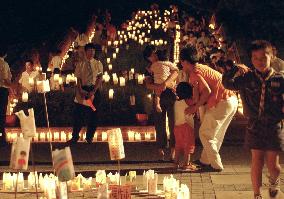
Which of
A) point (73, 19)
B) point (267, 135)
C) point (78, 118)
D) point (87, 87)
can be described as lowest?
point (267, 135)

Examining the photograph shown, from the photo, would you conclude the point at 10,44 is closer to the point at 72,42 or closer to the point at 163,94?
the point at 72,42

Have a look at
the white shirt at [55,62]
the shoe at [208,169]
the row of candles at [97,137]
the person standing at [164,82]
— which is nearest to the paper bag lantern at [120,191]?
the shoe at [208,169]

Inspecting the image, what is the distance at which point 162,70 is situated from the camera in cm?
1113

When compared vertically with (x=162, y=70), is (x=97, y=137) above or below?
below

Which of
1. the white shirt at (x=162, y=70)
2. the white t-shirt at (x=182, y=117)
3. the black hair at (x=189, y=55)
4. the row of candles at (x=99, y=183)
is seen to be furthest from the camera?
the white shirt at (x=162, y=70)

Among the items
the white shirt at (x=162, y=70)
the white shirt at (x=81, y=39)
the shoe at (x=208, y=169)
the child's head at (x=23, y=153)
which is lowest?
the shoe at (x=208, y=169)

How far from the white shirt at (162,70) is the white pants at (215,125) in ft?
3.47

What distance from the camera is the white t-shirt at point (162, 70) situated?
36.5 ft

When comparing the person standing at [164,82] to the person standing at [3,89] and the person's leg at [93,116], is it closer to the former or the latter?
the person's leg at [93,116]

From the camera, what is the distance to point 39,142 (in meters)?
13.7

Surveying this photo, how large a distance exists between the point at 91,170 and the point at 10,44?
59.1ft

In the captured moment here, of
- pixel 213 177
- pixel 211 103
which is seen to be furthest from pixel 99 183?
pixel 211 103

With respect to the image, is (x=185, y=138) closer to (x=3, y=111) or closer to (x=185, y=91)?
(x=185, y=91)

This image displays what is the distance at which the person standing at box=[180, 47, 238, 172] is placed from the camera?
1012 cm
